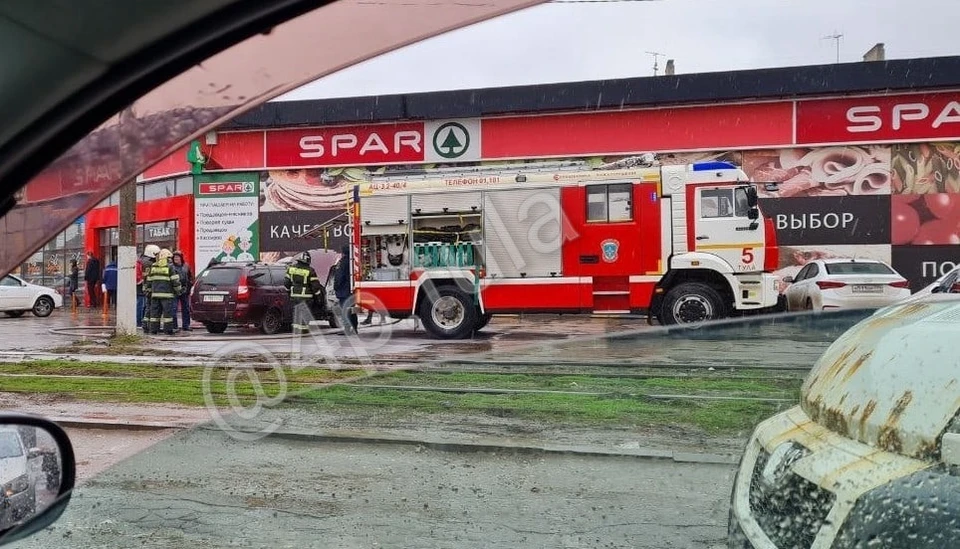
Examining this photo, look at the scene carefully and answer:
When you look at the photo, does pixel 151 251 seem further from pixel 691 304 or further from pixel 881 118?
pixel 881 118

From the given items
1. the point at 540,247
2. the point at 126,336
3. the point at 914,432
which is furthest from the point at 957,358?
the point at 126,336

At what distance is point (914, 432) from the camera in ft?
5.74

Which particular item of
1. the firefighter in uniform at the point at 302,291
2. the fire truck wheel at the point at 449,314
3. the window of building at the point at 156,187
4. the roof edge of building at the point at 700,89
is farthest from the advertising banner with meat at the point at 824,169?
the window of building at the point at 156,187

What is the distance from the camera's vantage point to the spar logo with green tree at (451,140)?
762 inches

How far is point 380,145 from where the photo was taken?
19.8 m

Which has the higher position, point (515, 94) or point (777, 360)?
point (515, 94)

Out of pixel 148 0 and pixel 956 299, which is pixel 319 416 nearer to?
pixel 956 299

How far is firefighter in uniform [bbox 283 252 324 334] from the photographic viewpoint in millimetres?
13953

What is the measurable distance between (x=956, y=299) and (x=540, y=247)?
11.5 m

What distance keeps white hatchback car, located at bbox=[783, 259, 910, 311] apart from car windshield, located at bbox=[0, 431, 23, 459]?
38.6 ft

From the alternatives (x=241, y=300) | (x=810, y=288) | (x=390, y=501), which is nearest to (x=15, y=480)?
(x=390, y=501)

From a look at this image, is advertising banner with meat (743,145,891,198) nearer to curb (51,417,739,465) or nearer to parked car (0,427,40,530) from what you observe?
curb (51,417,739,465)

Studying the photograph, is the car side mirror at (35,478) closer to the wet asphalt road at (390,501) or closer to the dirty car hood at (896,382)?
the dirty car hood at (896,382)

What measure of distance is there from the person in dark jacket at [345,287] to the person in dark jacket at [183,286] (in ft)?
10.7
